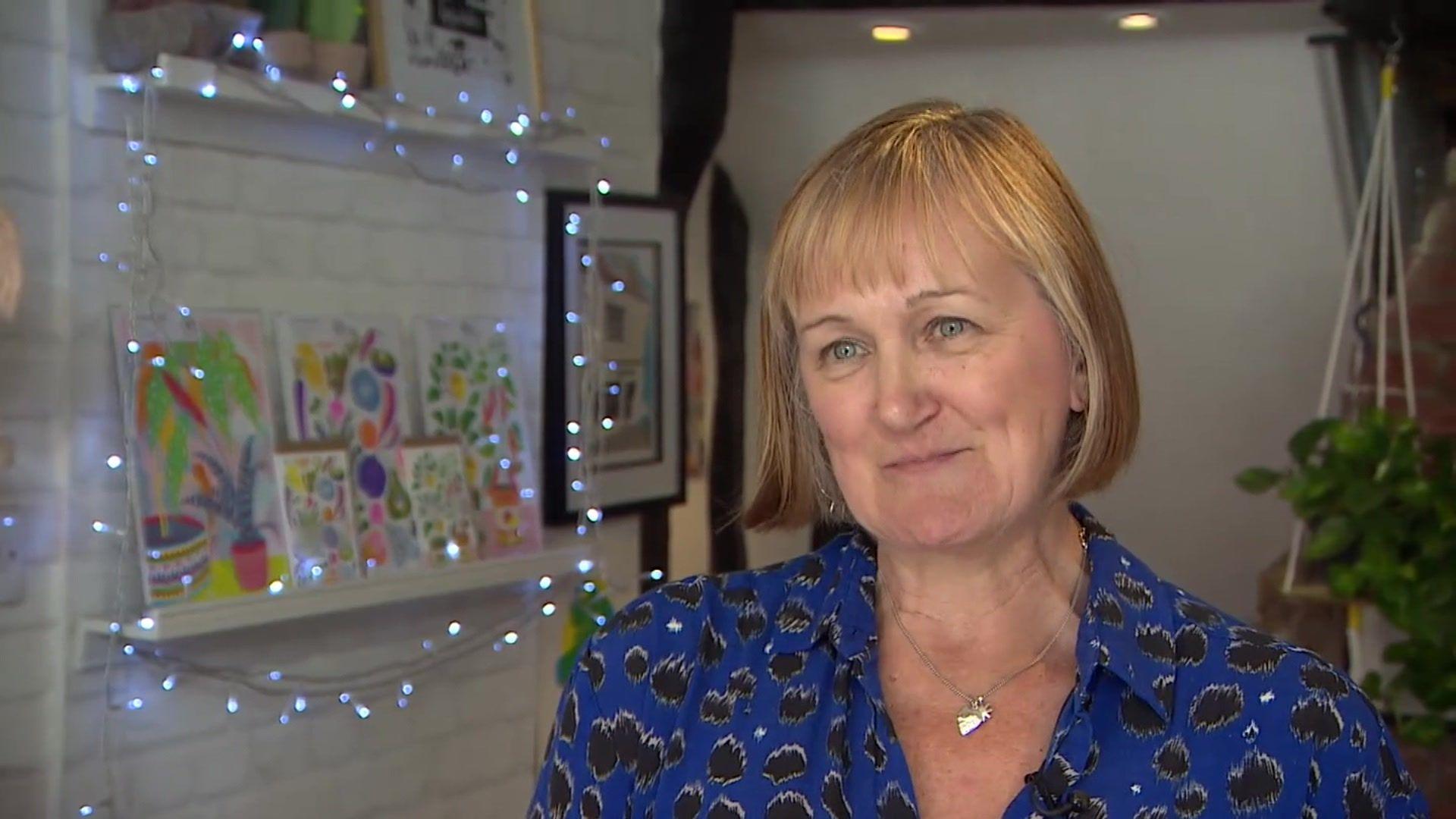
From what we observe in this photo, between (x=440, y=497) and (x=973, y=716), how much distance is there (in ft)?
5.63

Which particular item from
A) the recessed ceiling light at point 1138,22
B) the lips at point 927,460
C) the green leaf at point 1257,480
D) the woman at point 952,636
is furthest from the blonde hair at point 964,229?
the recessed ceiling light at point 1138,22

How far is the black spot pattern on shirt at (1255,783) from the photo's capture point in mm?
1337

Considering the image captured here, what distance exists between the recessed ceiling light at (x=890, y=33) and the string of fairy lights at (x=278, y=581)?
85 cm

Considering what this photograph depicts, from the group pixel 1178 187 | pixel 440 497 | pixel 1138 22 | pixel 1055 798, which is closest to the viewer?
pixel 1055 798

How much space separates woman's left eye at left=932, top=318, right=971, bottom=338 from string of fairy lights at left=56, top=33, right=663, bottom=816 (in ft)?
4.69

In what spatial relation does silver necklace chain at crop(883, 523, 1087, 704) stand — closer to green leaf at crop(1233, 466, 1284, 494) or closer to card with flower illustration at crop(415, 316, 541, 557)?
card with flower illustration at crop(415, 316, 541, 557)

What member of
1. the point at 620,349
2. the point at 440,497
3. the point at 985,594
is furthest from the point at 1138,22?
the point at 985,594

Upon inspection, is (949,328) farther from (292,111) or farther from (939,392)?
(292,111)

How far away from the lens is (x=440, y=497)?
298cm

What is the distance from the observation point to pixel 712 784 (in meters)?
1.37

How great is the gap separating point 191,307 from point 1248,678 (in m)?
1.76

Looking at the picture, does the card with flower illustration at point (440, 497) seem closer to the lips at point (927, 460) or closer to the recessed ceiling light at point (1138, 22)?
the lips at point (927, 460)

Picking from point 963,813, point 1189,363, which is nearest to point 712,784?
point 963,813

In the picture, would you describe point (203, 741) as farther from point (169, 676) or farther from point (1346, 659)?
point (1346, 659)
